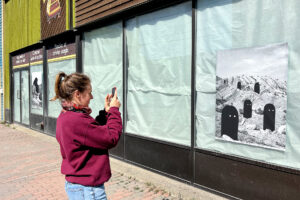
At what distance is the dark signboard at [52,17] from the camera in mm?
7516

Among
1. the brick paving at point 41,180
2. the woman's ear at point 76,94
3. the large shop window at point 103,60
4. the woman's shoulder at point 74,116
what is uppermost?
the large shop window at point 103,60

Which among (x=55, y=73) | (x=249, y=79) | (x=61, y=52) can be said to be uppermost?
(x=61, y=52)

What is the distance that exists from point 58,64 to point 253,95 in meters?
6.55

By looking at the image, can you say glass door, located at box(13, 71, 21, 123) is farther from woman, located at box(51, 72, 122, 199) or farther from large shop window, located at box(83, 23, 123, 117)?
woman, located at box(51, 72, 122, 199)

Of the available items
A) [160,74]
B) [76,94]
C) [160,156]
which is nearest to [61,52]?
[160,74]

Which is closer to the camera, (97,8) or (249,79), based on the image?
(249,79)

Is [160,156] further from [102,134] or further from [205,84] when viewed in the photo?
[102,134]

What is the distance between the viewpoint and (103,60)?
6.37 m

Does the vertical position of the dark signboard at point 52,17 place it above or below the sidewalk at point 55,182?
above

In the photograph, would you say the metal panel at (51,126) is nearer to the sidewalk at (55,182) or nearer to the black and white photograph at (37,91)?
the black and white photograph at (37,91)

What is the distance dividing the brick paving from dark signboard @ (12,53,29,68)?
4146 millimetres

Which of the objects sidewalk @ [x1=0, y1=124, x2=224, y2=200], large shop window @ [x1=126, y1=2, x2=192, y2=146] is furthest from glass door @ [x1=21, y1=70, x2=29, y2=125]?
large shop window @ [x1=126, y1=2, x2=192, y2=146]

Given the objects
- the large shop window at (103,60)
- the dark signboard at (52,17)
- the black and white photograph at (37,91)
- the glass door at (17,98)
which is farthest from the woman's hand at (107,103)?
the glass door at (17,98)

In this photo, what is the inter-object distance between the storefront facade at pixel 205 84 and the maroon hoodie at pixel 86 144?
227cm
